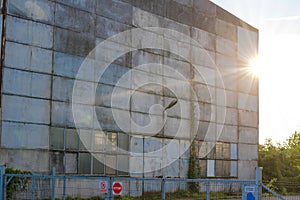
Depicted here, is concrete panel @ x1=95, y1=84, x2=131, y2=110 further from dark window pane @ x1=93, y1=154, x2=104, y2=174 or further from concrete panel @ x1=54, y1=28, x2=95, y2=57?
dark window pane @ x1=93, y1=154, x2=104, y2=174

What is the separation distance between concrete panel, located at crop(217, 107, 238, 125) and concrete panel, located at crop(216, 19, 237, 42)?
229 inches

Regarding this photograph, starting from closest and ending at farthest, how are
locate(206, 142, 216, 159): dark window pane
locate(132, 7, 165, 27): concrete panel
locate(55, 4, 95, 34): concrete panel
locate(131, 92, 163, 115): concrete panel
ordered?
locate(55, 4, 95, 34): concrete panel, locate(131, 92, 163, 115): concrete panel, locate(132, 7, 165, 27): concrete panel, locate(206, 142, 216, 159): dark window pane

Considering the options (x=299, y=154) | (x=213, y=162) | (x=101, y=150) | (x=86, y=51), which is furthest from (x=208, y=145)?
(x=299, y=154)

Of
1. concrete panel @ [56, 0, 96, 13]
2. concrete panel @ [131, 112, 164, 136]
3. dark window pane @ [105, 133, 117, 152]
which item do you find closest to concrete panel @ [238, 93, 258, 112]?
concrete panel @ [131, 112, 164, 136]

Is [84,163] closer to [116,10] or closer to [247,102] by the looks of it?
[116,10]

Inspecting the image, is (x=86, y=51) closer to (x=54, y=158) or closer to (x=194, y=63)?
(x=54, y=158)

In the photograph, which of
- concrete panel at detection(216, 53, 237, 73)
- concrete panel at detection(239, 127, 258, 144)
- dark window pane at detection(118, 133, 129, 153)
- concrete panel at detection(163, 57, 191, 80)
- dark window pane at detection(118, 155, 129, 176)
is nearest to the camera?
dark window pane at detection(118, 155, 129, 176)

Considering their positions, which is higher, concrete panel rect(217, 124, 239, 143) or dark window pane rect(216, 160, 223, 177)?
concrete panel rect(217, 124, 239, 143)

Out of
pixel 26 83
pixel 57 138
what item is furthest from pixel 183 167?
pixel 26 83

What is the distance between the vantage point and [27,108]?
24.4 m

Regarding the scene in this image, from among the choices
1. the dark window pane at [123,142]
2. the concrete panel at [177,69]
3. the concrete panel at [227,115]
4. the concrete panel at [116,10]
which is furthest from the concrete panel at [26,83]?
the concrete panel at [227,115]

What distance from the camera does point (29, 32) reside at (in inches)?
977

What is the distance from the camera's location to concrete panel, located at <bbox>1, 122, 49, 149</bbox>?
23398 mm

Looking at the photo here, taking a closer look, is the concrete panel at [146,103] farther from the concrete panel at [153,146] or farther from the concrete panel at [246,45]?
the concrete panel at [246,45]
